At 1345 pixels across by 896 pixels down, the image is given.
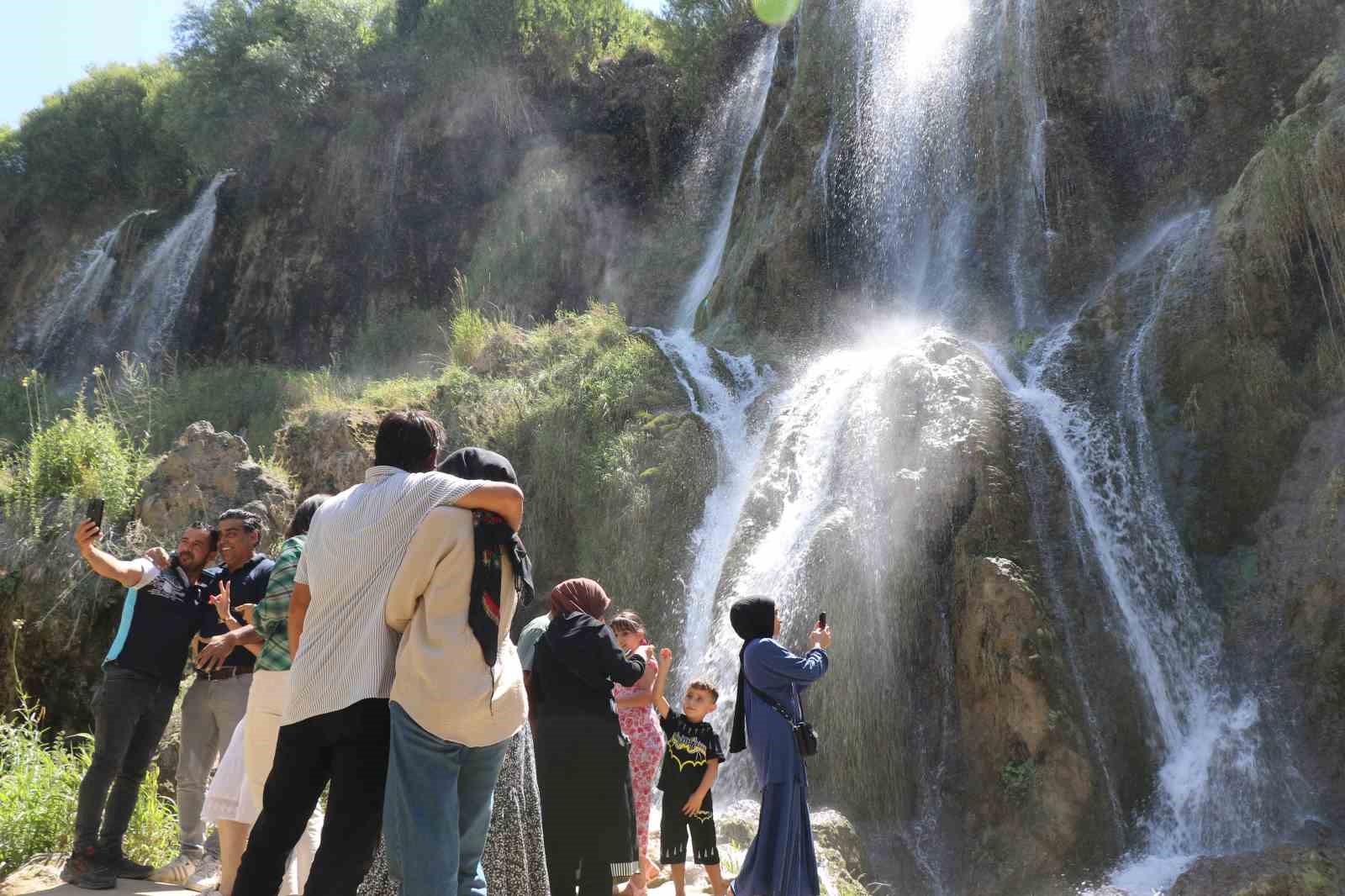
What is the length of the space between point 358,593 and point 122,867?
289 cm

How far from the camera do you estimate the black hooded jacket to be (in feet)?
14.6

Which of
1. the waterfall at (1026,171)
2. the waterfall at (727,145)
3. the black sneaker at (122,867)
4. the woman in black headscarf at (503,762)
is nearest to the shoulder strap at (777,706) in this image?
the woman in black headscarf at (503,762)

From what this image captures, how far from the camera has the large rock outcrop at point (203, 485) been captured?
10.6 metres

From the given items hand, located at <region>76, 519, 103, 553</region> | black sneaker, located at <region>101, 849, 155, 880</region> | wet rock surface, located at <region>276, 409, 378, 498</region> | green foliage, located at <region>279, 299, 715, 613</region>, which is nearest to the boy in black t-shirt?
black sneaker, located at <region>101, 849, 155, 880</region>

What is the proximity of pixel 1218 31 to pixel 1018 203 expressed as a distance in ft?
10.1

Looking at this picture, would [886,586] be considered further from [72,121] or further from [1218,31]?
[72,121]

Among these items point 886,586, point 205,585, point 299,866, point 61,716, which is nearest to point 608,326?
point 886,586

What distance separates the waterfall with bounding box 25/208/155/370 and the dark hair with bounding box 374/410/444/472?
22.6 meters

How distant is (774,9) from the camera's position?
20812 millimetres

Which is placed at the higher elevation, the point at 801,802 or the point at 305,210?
the point at 305,210

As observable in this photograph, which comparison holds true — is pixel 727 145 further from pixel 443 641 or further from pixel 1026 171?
pixel 443 641

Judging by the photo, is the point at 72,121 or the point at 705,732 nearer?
the point at 705,732

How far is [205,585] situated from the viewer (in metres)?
5.71

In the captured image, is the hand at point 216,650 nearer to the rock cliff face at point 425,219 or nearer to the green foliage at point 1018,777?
the green foliage at point 1018,777
